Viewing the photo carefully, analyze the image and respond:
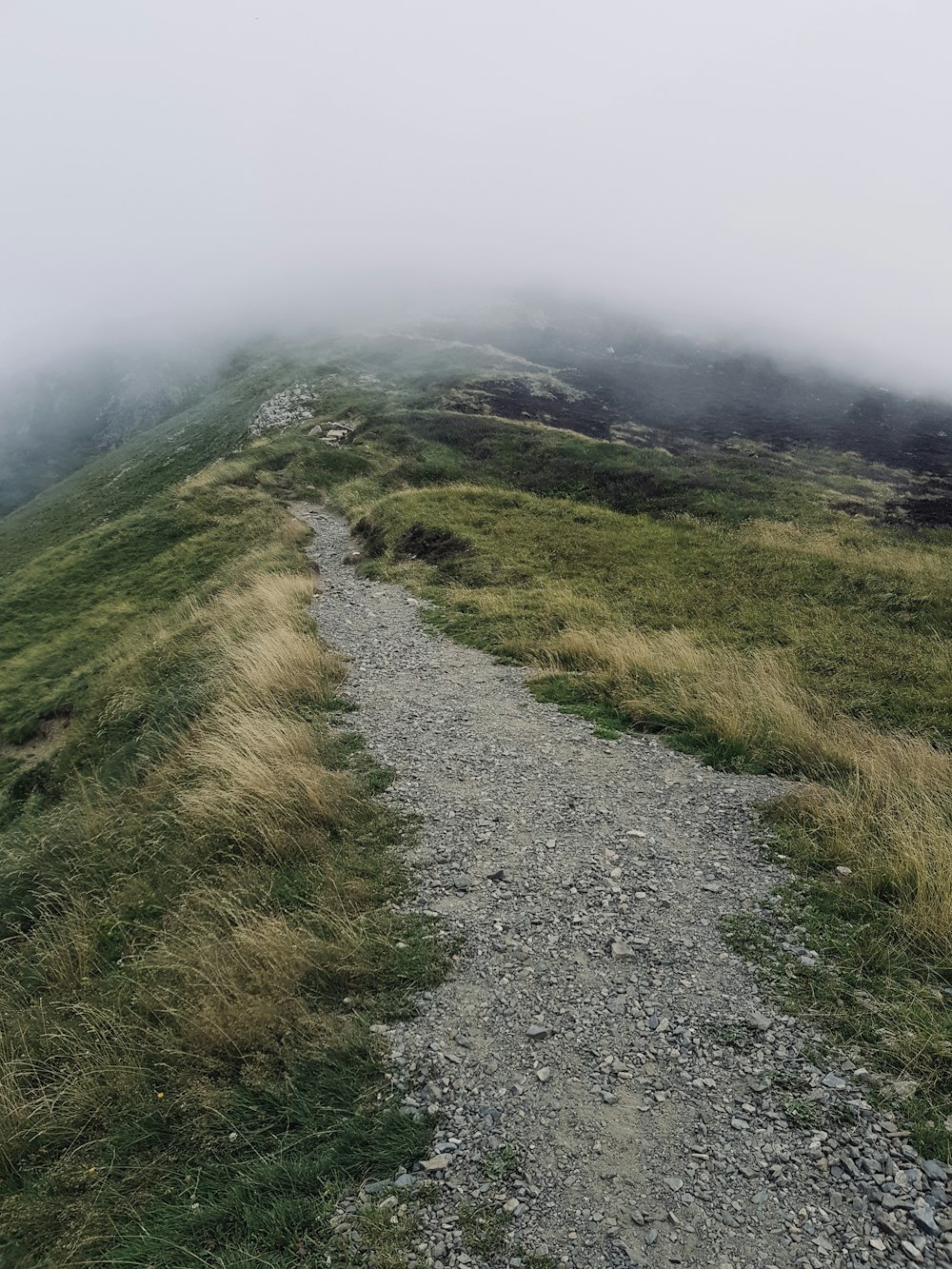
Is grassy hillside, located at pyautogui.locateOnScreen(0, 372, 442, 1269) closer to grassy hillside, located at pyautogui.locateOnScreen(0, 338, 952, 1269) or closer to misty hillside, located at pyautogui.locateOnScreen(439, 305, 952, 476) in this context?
grassy hillside, located at pyautogui.locateOnScreen(0, 338, 952, 1269)

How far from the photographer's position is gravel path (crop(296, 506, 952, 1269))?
4141 mm

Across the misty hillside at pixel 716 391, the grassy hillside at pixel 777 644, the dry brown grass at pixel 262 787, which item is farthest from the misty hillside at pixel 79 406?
the dry brown grass at pixel 262 787

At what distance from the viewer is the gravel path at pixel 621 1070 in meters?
4.14

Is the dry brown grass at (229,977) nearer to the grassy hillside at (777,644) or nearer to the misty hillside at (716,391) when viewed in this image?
the grassy hillside at (777,644)

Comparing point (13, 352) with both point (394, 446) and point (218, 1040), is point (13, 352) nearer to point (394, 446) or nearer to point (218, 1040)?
point (394, 446)

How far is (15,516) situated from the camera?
5988 centimetres

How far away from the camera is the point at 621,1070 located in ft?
17.4

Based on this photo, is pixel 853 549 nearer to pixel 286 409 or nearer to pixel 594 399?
pixel 286 409

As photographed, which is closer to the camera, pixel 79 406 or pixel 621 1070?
pixel 621 1070

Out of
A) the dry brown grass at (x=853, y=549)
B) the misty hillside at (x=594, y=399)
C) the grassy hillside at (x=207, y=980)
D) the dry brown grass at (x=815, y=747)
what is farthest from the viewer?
the misty hillside at (x=594, y=399)

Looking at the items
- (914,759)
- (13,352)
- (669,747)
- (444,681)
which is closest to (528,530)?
(444,681)

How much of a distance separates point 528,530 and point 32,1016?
24520mm

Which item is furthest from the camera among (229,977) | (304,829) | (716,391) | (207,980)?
(716,391)

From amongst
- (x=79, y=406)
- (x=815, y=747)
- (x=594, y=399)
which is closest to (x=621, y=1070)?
(x=815, y=747)
